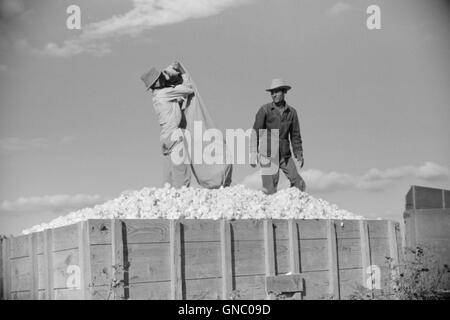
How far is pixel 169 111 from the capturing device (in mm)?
8883

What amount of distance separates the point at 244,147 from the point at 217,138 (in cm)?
40

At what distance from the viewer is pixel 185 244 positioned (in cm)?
624

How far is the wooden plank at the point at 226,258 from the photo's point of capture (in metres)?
6.32

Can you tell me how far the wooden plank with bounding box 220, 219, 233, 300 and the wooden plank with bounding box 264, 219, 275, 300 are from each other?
0.45 m

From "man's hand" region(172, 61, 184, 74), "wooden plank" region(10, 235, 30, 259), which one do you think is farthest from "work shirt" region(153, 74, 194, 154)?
"wooden plank" region(10, 235, 30, 259)

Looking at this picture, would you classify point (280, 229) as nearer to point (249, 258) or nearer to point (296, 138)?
point (249, 258)

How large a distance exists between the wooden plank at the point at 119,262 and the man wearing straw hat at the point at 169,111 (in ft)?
9.65

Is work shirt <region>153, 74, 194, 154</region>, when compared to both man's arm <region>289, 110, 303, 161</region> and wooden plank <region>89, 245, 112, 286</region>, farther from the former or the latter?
wooden plank <region>89, 245, 112, 286</region>

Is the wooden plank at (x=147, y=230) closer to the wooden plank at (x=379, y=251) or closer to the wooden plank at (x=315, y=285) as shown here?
the wooden plank at (x=315, y=285)

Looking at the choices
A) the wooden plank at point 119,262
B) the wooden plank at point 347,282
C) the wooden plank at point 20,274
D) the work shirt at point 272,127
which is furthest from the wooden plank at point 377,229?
the wooden plank at point 20,274

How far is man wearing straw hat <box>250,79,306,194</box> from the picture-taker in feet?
30.1

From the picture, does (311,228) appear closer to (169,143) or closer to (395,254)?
(395,254)

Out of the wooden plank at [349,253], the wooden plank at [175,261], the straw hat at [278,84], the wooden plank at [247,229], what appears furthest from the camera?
the straw hat at [278,84]

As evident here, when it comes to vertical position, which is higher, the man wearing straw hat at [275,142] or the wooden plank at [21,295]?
the man wearing straw hat at [275,142]
